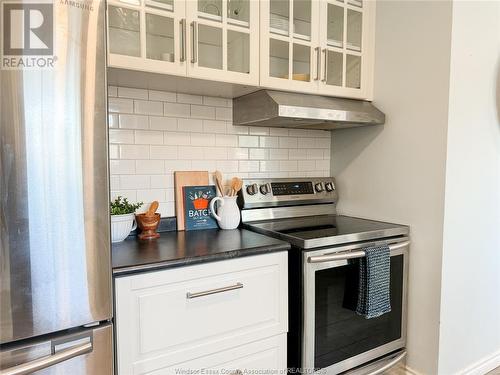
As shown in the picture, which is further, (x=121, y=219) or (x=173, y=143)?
(x=173, y=143)

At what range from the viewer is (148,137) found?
70.0 inches

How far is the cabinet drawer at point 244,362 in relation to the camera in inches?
52.0

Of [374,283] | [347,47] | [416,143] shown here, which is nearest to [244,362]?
[374,283]

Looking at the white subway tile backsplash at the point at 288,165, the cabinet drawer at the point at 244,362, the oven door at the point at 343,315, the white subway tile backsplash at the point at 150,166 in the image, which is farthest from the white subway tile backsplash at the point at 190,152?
the cabinet drawer at the point at 244,362

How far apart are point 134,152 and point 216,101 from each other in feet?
1.74

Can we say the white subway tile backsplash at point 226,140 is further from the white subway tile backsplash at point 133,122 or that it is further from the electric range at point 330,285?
the white subway tile backsplash at point 133,122

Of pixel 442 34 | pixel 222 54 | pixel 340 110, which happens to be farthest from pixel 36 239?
pixel 442 34

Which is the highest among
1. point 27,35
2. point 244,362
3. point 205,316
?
point 27,35

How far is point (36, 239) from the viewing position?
3.00 ft

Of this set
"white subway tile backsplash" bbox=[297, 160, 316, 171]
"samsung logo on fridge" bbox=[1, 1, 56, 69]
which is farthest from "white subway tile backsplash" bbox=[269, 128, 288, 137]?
"samsung logo on fridge" bbox=[1, 1, 56, 69]

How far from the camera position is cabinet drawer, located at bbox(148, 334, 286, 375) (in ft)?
4.33

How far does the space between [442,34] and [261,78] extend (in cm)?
89

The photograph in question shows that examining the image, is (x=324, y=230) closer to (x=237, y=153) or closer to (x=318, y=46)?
(x=237, y=153)

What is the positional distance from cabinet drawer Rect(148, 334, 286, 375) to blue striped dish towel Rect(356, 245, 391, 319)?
1.35 feet
